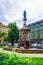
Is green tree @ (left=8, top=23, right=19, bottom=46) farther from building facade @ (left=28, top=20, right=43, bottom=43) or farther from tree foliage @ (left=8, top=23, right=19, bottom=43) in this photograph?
building facade @ (left=28, top=20, right=43, bottom=43)

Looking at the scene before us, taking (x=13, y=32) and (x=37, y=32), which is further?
(x=37, y=32)

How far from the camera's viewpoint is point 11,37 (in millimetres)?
54094

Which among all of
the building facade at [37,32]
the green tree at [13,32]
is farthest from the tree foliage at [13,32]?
the building facade at [37,32]

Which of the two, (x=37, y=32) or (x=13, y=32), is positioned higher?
(x=37, y=32)

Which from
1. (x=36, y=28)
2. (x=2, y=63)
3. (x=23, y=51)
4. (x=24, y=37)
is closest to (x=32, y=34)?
(x=36, y=28)

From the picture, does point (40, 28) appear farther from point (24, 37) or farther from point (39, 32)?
point (24, 37)

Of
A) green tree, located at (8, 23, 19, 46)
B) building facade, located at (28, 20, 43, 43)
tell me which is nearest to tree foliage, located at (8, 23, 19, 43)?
green tree, located at (8, 23, 19, 46)

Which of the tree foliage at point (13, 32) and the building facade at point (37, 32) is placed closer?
the tree foliage at point (13, 32)

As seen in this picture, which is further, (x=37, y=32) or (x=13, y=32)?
(x=37, y=32)

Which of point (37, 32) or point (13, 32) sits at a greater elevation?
point (37, 32)

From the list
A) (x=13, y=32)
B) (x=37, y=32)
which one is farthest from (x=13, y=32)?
(x=37, y=32)

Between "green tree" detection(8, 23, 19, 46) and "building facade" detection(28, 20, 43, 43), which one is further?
"building facade" detection(28, 20, 43, 43)

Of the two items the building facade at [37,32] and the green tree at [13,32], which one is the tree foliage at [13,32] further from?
the building facade at [37,32]

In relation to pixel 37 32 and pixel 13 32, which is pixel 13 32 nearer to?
pixel 13 32
